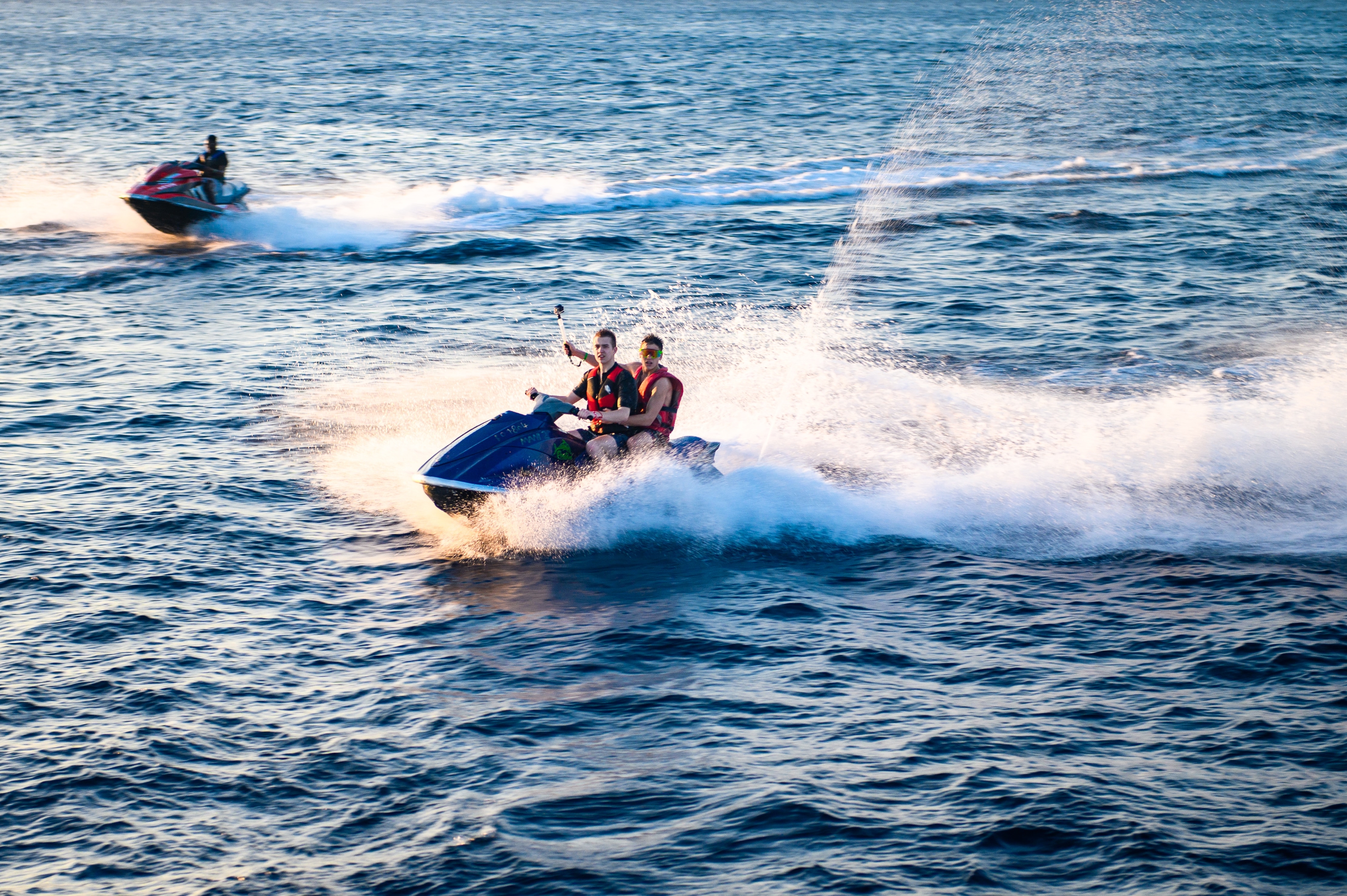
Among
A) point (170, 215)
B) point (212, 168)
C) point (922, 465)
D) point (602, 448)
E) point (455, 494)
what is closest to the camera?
point (455, 494)

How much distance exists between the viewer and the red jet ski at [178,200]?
23.8 m

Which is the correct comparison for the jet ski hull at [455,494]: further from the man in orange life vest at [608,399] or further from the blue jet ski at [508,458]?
the man in orange life vest at [608,399]

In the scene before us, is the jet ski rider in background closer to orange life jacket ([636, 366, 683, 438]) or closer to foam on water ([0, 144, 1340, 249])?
foam on water ([0, 144, 1340, 249])

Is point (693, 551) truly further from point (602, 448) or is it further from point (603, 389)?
point (603, 389)

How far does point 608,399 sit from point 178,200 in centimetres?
1520

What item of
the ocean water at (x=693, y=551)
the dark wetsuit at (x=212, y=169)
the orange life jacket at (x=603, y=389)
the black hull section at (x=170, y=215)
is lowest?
the ocean water at (x=693, y=551)

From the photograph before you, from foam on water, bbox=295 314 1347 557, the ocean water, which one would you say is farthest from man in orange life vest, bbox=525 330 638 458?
the ocean water

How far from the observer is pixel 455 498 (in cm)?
1127

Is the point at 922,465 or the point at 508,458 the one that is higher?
the point at 508,458

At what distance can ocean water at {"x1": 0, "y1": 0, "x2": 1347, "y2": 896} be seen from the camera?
7746 mm

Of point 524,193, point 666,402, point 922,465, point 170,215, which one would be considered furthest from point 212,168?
point 922,465

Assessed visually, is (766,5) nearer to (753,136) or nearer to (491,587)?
(753,136)

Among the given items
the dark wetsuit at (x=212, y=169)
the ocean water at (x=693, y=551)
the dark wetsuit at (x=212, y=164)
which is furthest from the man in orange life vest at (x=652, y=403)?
the dark wetsuit at (x=212, y=164)

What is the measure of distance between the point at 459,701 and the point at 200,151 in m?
27.8
